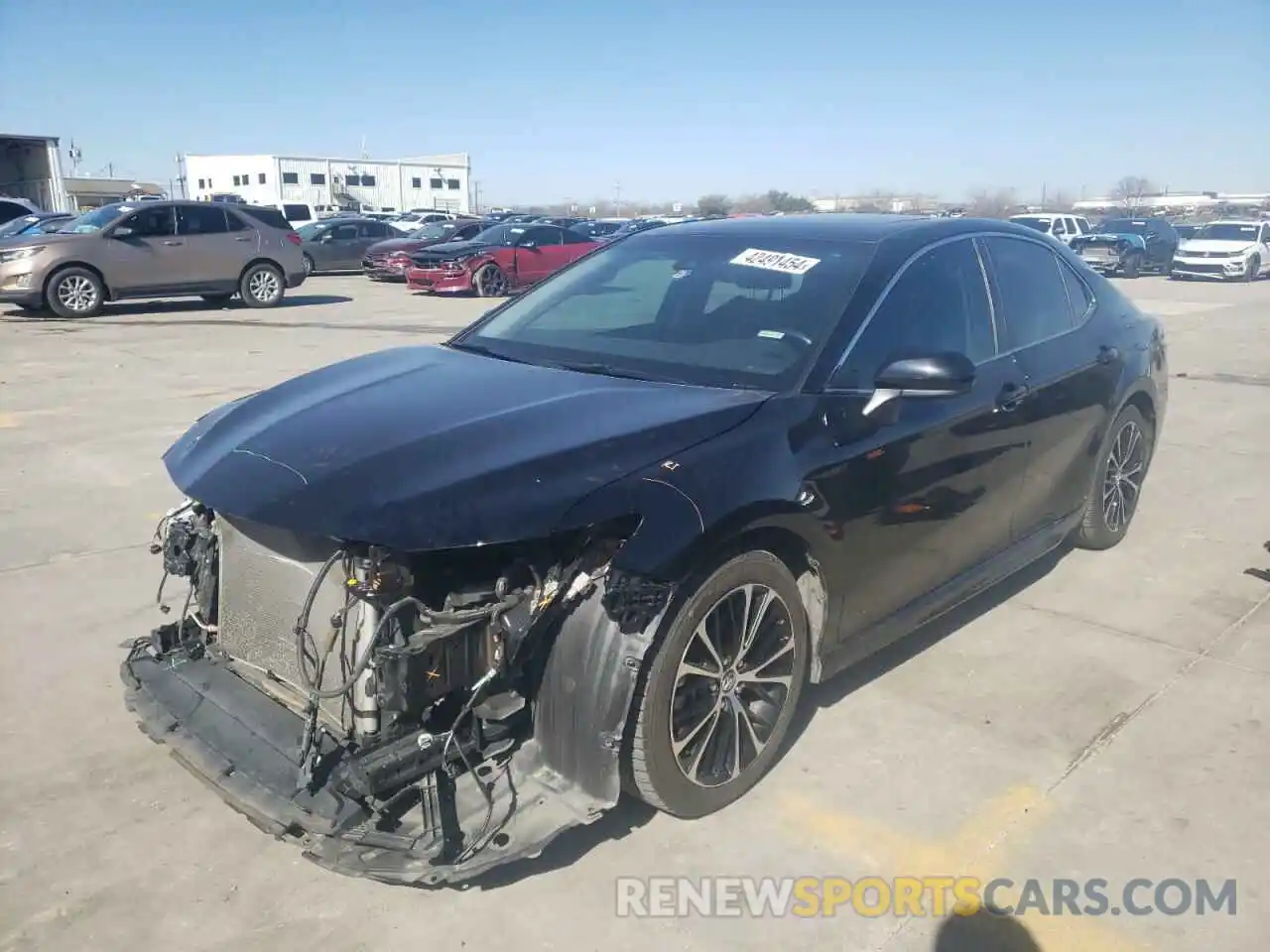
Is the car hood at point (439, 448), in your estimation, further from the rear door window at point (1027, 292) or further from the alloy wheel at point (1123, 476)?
the alloy wheel at point (1123, 476)

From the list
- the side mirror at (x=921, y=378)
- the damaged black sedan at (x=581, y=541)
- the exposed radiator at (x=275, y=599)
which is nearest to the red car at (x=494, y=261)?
the damaged black sedan at (x=581, y=541)

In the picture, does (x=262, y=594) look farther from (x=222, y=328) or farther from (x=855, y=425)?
(x=222, y=328)

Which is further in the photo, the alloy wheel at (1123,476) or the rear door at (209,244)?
the rear door at (209,244)

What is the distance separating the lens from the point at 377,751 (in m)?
2.61

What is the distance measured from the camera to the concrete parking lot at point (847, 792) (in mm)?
2662

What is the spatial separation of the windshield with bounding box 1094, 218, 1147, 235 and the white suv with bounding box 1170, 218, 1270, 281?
5.12 ft

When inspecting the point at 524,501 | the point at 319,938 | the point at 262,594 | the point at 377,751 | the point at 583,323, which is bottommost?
the point at 319,938

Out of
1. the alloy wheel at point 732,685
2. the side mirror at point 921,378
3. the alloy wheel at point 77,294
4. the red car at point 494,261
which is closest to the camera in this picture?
the alloy wheel at point 732,685

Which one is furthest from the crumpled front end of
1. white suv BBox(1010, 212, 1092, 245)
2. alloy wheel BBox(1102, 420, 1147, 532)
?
white suv BBox(1010, 212, 1092, 245)

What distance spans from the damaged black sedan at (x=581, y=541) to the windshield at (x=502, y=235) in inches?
643

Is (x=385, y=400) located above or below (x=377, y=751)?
above

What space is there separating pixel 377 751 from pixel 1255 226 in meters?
30.9

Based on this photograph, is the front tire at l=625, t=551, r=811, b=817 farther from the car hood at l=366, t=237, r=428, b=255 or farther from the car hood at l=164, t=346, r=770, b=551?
the car hood at l=366, t=237, r=428, b=255

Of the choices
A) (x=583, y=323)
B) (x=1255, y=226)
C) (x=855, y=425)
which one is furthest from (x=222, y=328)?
(x=1255, y=226)
